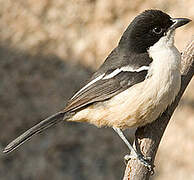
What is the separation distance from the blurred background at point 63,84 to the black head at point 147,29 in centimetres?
184

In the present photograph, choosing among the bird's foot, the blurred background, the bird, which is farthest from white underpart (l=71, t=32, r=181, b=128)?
the blurred background

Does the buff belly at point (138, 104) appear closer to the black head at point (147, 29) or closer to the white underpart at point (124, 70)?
the white underpart at point (124, 70)

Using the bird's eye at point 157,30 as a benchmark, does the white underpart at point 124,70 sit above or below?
below

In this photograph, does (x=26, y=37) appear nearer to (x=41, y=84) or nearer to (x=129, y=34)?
(x=41, y=84)

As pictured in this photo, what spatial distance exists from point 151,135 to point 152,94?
31 cm

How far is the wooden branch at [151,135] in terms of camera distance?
3912 millimetres

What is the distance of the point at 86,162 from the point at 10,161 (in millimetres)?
835

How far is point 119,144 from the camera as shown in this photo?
627 centimetres

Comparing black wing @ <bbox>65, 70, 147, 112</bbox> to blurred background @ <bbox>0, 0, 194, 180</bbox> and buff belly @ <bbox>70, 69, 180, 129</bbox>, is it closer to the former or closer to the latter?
buff belly @ <bbox>70, 69, 180, 129</bbox>

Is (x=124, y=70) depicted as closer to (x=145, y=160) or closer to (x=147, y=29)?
(x=147, y=29)

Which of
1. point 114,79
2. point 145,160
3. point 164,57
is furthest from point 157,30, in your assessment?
point 145,160

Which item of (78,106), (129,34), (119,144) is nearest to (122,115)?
(78,106)

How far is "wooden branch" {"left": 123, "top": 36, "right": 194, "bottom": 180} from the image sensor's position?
154 inches

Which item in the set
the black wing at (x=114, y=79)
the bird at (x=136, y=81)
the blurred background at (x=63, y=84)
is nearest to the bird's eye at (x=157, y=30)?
the bird at (x=136, y=81)
